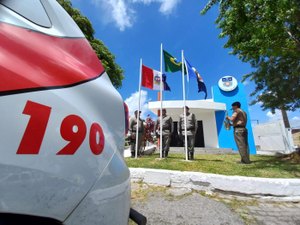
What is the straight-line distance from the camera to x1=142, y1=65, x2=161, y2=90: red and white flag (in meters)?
7.28

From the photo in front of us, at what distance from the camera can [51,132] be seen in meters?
0.73

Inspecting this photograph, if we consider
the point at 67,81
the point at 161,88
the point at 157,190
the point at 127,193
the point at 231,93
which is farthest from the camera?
the point at 231,93

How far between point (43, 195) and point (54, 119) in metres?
0.25

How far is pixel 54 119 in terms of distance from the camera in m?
0.75

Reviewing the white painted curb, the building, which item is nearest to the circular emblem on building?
the building

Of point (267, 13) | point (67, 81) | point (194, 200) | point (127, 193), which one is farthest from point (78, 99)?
point (267, 13)

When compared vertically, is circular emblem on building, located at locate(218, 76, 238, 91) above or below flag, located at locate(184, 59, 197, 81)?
above

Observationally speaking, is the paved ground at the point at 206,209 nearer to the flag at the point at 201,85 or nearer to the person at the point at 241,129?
the person at the point at 241,129

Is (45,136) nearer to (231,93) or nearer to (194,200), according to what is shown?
(194,200)

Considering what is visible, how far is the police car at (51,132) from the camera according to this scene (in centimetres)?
64

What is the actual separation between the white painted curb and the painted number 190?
3607 mm

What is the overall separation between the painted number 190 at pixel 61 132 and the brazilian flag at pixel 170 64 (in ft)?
21.7

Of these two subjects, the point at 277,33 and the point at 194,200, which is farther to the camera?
the point at 277,33

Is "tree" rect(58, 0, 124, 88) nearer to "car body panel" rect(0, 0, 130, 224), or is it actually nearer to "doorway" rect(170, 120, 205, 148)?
"doorway" rect(170, 120, 205, 148)
